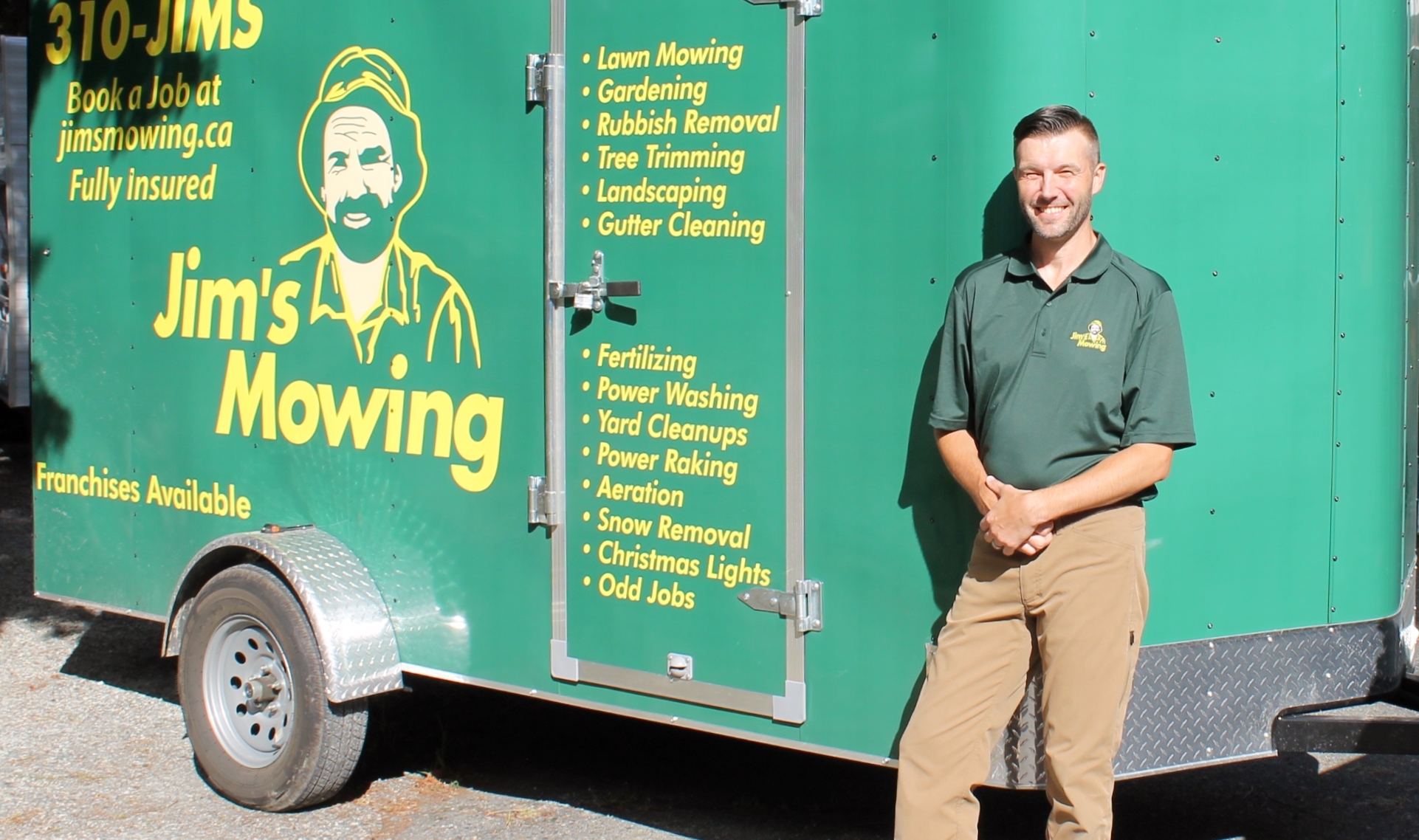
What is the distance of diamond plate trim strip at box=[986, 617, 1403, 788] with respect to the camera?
361cm

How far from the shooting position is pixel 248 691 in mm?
5070

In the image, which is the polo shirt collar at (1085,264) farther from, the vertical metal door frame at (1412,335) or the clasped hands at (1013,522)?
the vertical metal door frame at (1412,335)

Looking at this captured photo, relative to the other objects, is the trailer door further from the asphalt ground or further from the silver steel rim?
the silver steel rim

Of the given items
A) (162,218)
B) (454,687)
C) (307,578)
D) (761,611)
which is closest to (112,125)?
(162,218)

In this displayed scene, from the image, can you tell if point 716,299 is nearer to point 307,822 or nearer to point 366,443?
point 366,443

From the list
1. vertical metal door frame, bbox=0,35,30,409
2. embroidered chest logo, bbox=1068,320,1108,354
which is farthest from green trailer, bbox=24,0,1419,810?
vertical metal door frame, bbox=0,35,30,409

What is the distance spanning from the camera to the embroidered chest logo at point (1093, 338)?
337 centimetres

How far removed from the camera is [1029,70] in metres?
3.55

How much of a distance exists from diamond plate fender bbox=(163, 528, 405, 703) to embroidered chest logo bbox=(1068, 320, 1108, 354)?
2487 mm

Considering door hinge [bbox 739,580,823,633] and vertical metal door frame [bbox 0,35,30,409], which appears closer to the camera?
door hinge [bbox 739,580,823,633]

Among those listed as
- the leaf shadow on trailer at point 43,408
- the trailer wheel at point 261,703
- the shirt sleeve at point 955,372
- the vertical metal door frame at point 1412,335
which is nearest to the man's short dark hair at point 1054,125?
the shirt sleeve at point 955,372

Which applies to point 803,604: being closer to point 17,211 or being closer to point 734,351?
point 734,351

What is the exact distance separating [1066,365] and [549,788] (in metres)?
2.67

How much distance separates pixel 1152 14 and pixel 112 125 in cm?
381
